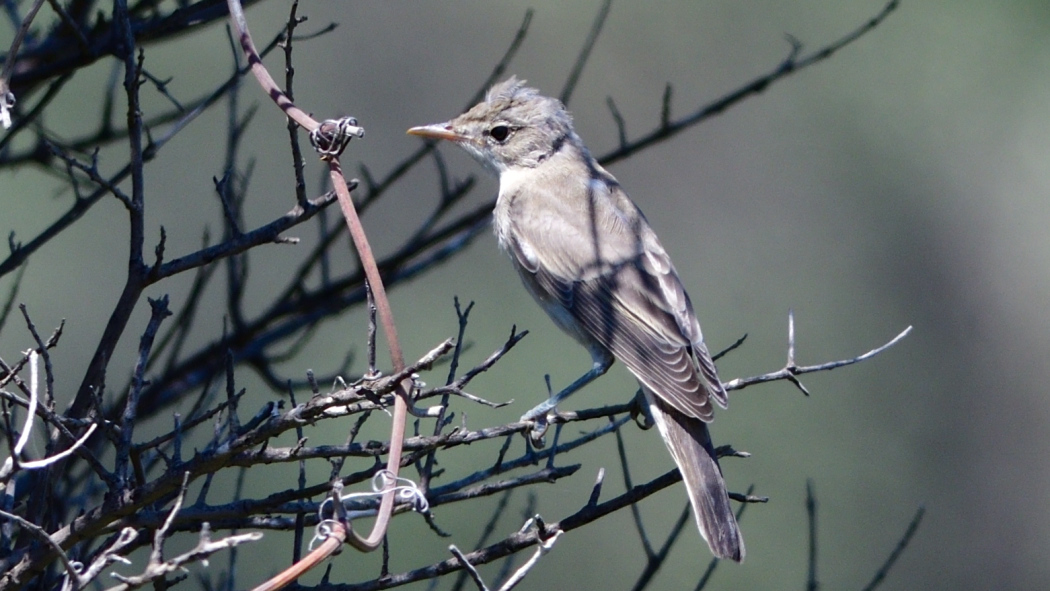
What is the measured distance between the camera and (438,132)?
4.92 meters

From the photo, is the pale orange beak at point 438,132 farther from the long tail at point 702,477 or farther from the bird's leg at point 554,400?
the long tail at point 702,477

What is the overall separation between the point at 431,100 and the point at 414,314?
8.11 ft

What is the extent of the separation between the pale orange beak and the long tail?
4.24 feet

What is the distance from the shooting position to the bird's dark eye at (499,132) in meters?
5.44

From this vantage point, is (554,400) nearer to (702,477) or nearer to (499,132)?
(702,477)

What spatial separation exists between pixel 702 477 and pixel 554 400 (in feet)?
2.02

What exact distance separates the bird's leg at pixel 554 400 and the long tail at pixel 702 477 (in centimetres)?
28

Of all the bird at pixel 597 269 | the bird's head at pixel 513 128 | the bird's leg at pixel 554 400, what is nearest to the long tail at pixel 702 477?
the bird at pixel 597 269

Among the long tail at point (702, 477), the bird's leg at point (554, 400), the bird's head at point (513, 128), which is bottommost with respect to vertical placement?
the long tail at point (702, 477)

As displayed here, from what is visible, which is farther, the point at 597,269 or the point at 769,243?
the point at 769,243

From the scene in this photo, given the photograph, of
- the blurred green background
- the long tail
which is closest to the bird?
the long tail

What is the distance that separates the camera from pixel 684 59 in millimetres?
13125

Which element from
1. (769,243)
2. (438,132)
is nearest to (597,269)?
(438,132)

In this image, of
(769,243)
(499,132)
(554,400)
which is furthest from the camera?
(769,243)
